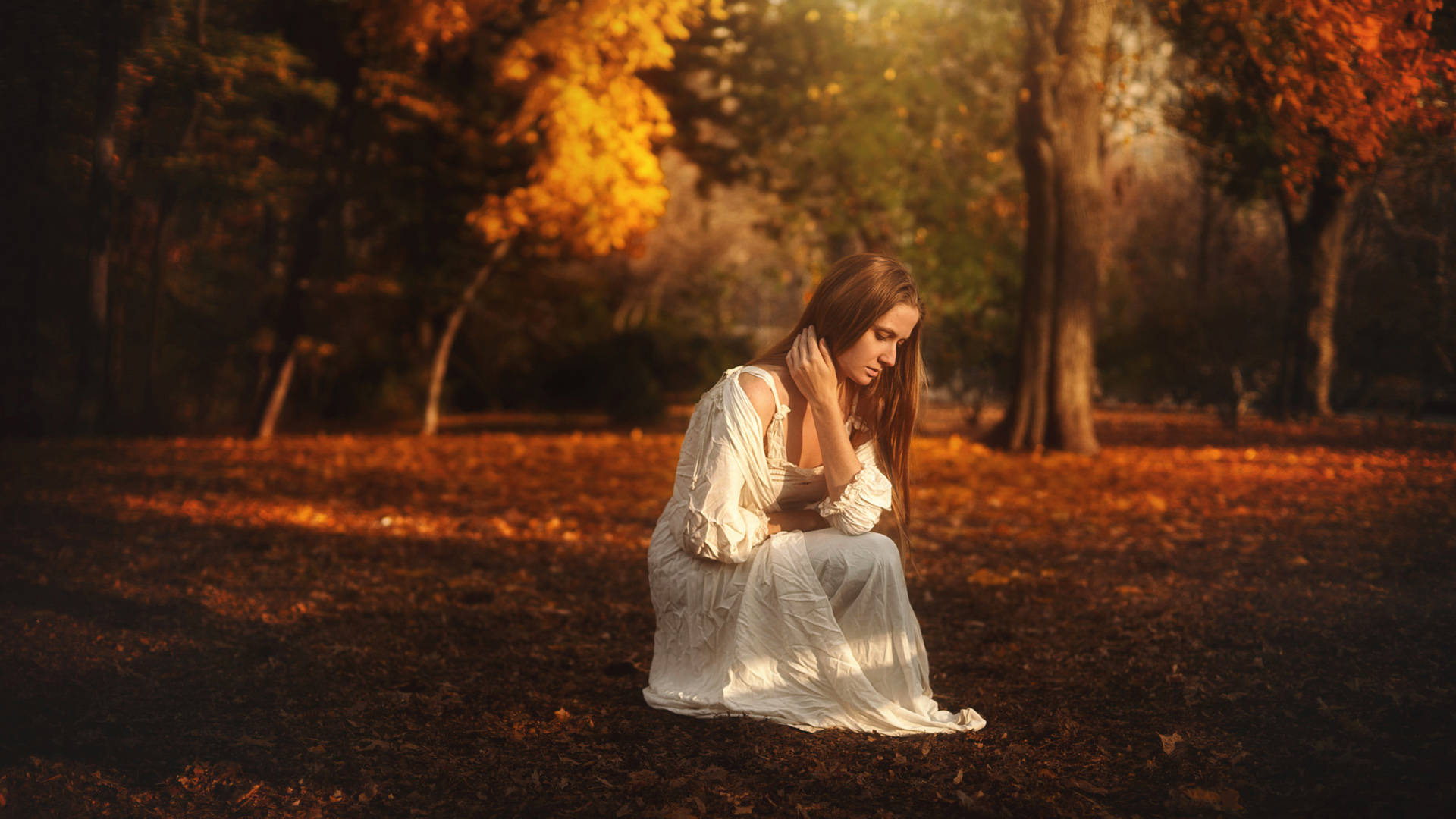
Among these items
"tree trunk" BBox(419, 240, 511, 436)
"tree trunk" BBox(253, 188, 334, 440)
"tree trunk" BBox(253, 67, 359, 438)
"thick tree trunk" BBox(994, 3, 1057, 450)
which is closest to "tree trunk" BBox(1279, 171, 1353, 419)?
"thick tree trunk" BBox(994, 3, 1057, 450)

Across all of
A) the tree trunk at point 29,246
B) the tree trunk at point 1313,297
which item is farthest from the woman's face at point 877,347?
the tree trunk at point 1313,297

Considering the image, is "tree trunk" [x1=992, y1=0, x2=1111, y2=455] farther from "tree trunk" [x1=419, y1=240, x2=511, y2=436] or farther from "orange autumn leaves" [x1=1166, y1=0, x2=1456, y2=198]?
"tree trunk" [x1=419, y1=240, x2=511, y2=436]

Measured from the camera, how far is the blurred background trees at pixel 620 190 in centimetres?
750

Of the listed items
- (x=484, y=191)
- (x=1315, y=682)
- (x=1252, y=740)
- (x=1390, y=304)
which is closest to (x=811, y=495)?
(x=1252, y=740)

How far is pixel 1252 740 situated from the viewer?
365cm

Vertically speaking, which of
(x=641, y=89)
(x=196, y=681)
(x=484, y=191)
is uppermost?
(x=641, y=89)

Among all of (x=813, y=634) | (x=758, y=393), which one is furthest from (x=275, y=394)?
(x=813, y=634)

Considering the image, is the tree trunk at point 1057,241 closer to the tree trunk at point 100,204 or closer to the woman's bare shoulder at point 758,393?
the tree trunk at point 100,204

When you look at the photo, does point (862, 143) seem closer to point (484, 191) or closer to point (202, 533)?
point (484, 191)

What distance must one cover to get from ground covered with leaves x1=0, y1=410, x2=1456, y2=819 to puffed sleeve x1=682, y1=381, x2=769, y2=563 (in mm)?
664

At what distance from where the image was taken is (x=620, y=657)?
195 inches

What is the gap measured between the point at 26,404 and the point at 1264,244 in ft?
76.1

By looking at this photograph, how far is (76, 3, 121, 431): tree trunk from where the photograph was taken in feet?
23.5

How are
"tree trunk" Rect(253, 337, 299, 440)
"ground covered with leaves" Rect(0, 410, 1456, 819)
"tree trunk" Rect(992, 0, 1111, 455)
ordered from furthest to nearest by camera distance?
"tree trunk" Rect(253, 337, 299, 440) → "tree trunk" Rect(992, 0, 1111, 455) → "ground covered with leaves" Rect(0, 410, 1456, 819)
